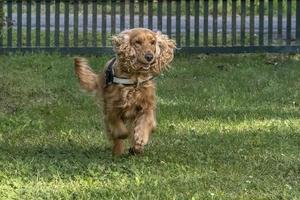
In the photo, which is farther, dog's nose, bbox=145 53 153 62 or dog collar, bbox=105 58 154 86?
dog collar, bbox=105 58 154 86

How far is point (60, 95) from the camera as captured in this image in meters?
9.54

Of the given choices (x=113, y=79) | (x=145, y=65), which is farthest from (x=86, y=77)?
(x=145, y=65)

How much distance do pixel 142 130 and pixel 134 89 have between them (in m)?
0.32

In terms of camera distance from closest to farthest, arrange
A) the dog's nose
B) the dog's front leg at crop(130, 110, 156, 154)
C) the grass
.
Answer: the grass
the dog's nose
the dog's front leg at crop(130, 110, 156, 154)

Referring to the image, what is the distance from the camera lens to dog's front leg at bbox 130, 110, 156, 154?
649cm

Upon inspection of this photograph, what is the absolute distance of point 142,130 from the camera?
6.48 meters

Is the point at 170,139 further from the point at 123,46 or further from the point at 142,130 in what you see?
the point at 123,46

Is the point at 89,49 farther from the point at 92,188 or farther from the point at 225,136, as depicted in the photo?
the point at 92,188

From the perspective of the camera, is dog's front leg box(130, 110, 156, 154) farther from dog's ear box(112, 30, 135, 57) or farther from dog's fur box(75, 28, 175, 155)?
dog's ear box(112, 30, 135, 57)

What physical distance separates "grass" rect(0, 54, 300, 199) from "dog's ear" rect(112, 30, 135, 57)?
0.82m

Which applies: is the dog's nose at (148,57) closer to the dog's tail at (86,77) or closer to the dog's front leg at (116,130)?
the dog's front leg at (116,130)

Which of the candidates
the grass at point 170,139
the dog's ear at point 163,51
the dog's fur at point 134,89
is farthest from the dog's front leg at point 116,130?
the dog's ear at point 163,51

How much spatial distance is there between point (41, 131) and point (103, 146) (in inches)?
32.0

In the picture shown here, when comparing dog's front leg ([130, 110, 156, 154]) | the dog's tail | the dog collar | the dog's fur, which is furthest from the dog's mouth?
the dog's tail
